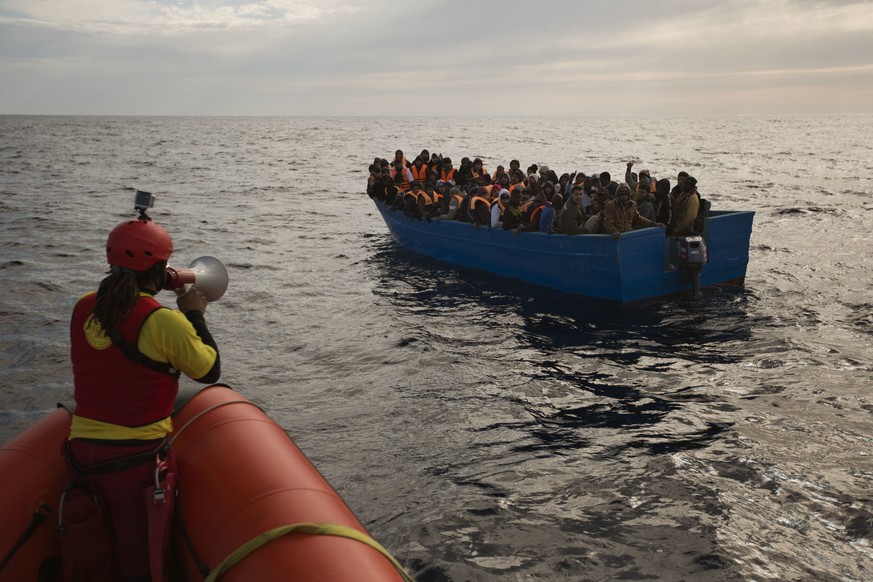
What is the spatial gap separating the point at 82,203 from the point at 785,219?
98.8 feet

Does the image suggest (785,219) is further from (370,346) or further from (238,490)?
(238,490)

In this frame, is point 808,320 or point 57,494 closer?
point 57,494

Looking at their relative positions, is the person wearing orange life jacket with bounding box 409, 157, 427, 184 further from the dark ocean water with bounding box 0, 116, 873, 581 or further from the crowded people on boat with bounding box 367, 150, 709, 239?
the dark ocean water with bounding box 0, 116, 873, 581

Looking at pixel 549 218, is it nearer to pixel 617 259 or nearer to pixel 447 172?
pixel 617 259

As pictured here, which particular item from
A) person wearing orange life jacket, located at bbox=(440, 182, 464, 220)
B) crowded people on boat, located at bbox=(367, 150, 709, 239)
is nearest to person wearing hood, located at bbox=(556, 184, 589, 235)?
crowded people on boat, located at bbox=(367, 150, 709, 239)

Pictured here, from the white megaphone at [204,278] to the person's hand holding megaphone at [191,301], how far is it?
0.25 feet

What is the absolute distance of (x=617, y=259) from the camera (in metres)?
11.7

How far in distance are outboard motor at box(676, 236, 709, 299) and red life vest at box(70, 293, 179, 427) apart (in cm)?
1006

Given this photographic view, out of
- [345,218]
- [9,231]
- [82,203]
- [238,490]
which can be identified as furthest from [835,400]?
[82,203]

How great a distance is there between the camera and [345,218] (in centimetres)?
2873

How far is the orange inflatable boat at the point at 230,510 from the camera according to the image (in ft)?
10.7

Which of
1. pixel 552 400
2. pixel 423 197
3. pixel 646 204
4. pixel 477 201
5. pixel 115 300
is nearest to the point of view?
pixel 115 300

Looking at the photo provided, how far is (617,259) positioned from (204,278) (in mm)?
8898

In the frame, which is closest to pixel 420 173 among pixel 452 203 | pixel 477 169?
pixel 477 169
